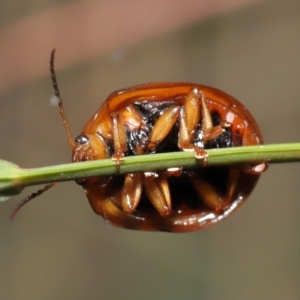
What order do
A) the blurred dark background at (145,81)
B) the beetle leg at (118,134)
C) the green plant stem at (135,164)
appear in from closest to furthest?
the green plant stem at (135,164), the beetle leg at (118,134), the blurred dark background at (145,81)

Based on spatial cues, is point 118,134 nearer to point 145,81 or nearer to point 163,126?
point 163,126

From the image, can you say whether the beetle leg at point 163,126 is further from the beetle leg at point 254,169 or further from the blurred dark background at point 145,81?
the blurred dark background at point 145,81

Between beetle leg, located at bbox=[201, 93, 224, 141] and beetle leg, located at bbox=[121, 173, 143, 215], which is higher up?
beetle leg, located at bbox=[201, 93, 224, 141]

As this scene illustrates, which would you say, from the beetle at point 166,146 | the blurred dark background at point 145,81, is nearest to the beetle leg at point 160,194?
the beetle at point 166,146

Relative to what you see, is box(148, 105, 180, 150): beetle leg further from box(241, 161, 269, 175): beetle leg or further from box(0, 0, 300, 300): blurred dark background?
box(0, 0, 300, 300): blurred dark background

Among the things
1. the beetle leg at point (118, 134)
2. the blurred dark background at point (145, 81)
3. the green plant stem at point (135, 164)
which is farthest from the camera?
the blurred dark background at point (145, 81)

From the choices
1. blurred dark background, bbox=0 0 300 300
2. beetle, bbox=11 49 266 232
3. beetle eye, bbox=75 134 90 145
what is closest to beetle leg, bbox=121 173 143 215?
beetle, bbox=11 49 266 232
